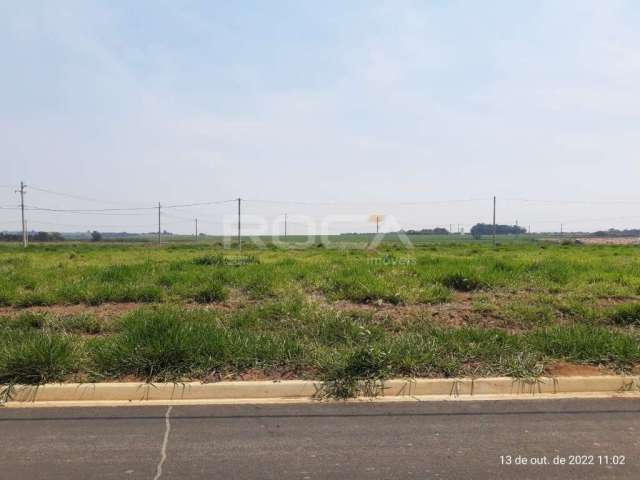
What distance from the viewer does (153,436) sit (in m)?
3.69

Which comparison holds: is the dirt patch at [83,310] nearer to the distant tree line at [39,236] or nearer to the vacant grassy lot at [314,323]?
the vacant grassy lot at [314,323]

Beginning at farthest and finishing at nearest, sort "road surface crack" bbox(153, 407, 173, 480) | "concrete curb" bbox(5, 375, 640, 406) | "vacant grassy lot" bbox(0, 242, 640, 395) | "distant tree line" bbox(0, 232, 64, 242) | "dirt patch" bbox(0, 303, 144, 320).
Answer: "distant tree line" bbox(0, 232, 64, 242), "dirt patch" bbox(0, 303, 144, 320), "vacant grassy lot" bbox(0, 242, 640, 395), "concrete curb" bbox(5, 375, 640, 406), "road surface crack" bbox(153, 407, 173, 480)

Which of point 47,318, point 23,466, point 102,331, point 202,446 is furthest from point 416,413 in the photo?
point 47,318

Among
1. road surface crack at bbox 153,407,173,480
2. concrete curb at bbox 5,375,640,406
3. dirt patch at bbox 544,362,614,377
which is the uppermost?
dirt patch at bbox 544,362,614,377

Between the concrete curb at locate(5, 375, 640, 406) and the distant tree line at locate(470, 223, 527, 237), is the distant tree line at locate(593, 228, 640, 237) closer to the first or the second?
the distant tree line at locate(470, 223, 527, 237)

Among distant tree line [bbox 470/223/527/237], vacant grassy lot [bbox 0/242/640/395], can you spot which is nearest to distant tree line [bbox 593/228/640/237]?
distant tree line [bbox 470/223/527/237]

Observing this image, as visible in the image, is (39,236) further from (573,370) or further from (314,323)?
(573,370)

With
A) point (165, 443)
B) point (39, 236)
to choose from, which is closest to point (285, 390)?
point (165, 443)

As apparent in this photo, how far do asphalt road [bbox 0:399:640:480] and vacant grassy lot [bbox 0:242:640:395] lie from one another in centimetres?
61

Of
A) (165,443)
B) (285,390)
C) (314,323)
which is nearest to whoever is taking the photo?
(165,443)

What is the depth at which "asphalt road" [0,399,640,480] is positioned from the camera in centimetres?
319

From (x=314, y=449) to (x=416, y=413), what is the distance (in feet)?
3.60

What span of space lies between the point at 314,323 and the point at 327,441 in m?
2.70

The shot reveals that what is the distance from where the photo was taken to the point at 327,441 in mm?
3609
